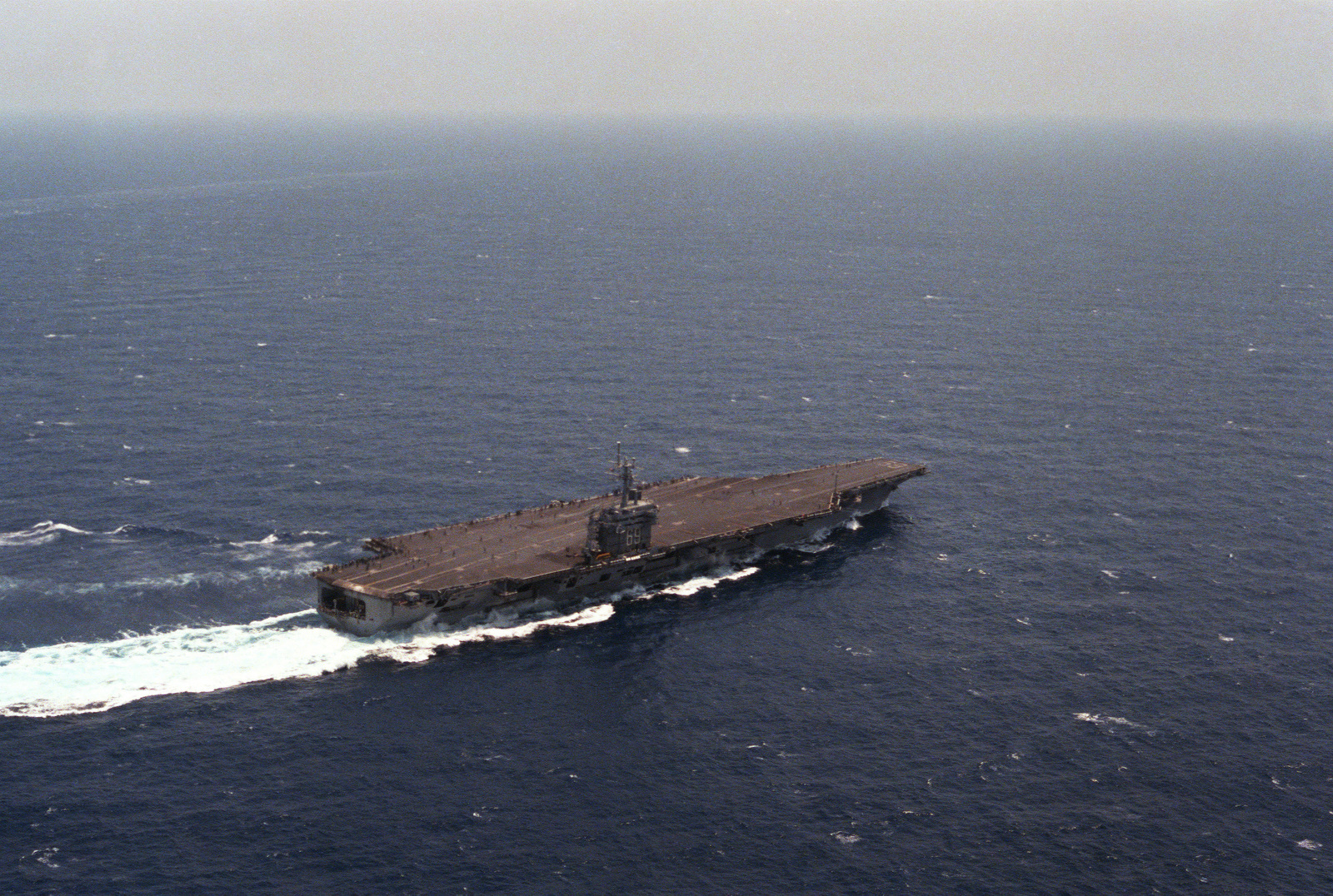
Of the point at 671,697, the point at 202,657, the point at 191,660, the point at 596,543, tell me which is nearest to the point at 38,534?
the point at 191,660

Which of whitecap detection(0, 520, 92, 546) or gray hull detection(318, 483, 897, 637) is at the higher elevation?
whitecap detection(0, 520, 92, 546)

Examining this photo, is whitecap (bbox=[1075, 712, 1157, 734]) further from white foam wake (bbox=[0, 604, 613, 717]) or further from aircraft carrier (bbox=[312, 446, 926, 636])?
white foam wake (bbox=[0, 604, 613, 717])

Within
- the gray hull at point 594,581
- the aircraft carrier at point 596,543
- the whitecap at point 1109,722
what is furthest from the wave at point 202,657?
the whitecap at point 1109,722

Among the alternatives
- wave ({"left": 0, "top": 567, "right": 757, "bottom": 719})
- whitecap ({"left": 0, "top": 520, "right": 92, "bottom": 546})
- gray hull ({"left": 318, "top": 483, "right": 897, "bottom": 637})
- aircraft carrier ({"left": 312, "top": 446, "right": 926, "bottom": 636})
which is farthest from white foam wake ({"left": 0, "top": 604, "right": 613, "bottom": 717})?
whitecap ({"left": 0, "top": 520, "right": 92, "bottom": 546})

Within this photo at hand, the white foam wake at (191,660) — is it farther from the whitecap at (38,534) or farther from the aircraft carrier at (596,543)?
the whitecap at (38,534)

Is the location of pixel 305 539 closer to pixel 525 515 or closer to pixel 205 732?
pixel 525 515

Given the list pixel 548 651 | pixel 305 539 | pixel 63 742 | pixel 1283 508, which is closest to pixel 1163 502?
pixel 1283 508
